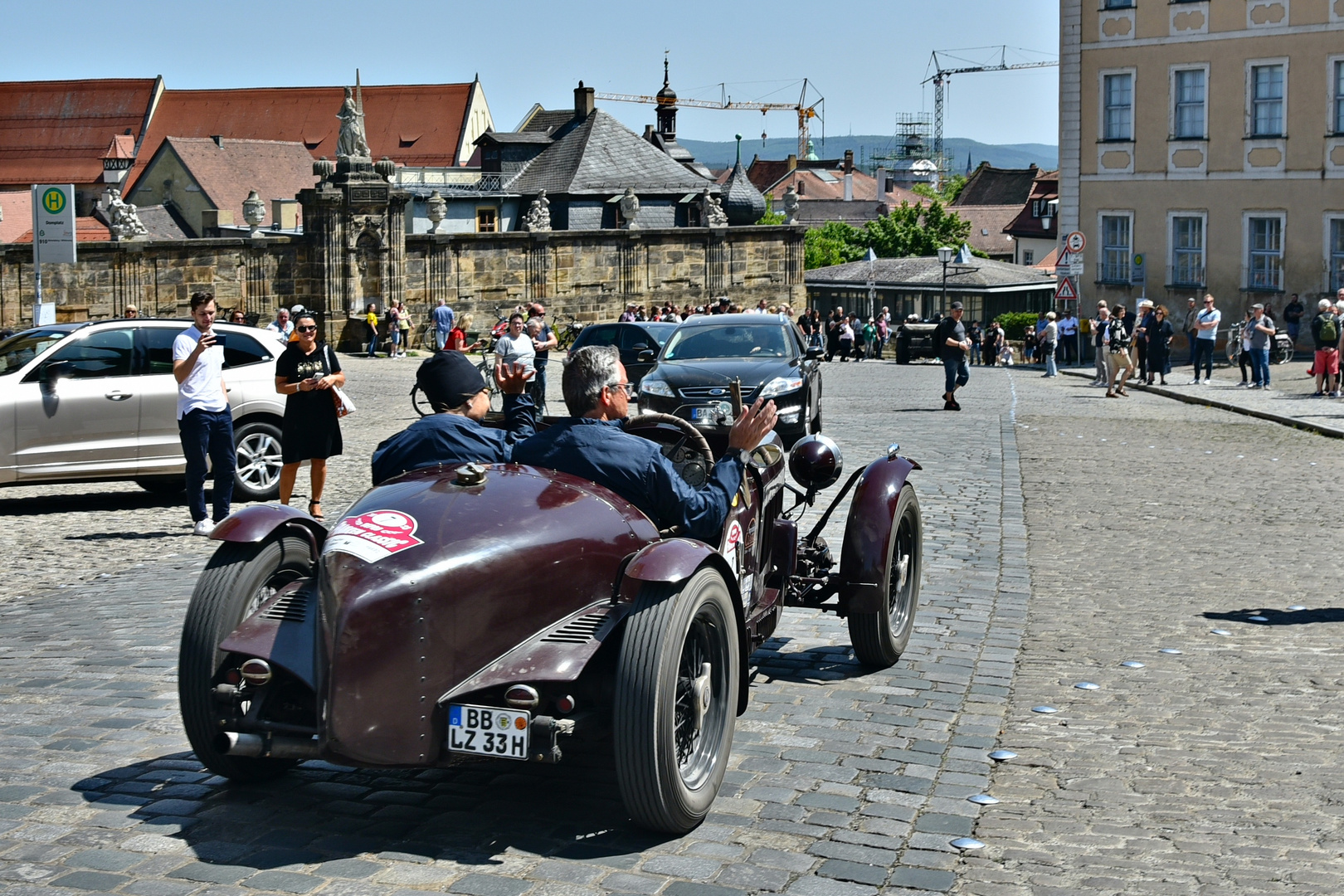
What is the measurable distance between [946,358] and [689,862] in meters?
19.7

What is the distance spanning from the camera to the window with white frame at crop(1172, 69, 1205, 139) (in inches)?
1624

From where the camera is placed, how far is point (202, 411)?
11953 millimetres

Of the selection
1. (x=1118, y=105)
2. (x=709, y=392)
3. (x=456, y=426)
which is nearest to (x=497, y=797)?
(x=456, y=426)

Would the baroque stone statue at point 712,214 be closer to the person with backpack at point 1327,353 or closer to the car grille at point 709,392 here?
the person with backpack at point 1327,353

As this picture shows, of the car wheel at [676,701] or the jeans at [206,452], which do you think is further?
the jeans at [206,452]

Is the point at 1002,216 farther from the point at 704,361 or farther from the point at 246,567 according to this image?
the point at 246,567

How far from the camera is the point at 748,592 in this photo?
6645 mm

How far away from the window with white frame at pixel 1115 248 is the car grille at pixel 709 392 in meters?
27.8

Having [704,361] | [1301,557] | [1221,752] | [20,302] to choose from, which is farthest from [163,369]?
[20,302]

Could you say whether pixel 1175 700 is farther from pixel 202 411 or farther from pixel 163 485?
pixel 163 485

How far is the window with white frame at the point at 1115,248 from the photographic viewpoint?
1702 inches

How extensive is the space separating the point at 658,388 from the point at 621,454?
12.9m

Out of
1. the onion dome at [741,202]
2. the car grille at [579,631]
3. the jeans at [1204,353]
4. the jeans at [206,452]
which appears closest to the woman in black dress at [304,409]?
the jeans at [206,452]

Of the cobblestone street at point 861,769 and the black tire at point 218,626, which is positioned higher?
the black tire at point 218,626
